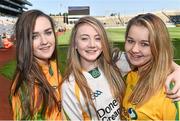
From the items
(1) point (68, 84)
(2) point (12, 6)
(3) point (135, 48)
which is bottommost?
(1) point (68, 84)

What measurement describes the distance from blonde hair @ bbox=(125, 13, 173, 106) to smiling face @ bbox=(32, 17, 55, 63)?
75cm

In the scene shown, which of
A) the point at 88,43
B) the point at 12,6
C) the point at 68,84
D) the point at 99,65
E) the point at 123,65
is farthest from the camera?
the point at 12,6

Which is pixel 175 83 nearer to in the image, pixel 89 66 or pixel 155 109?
pixel 155 109

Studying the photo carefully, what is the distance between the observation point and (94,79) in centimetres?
257

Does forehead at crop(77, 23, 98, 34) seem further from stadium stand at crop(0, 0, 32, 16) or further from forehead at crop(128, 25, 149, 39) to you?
stadium stand at crop(0, 0, 32, 16)

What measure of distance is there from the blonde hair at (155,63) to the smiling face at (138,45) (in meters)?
0.04

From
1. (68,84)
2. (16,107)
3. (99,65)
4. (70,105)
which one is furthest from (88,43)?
(16,107)

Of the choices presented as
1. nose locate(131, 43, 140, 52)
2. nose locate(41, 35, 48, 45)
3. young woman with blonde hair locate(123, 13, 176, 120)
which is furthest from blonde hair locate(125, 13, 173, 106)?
nose locate(41, 35, 48, 45)

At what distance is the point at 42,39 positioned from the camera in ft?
8.94

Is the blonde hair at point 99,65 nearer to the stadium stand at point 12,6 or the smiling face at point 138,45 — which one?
the smiling face at point 138,45

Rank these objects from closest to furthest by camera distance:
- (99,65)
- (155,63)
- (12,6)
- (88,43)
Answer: (155,63)
(88,43)
(99,65)
(12,6)

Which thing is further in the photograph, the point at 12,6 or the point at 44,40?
the point at 12,6

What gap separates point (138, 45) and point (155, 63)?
165 millimetres

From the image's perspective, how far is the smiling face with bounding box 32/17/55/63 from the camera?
2729 millimetres
